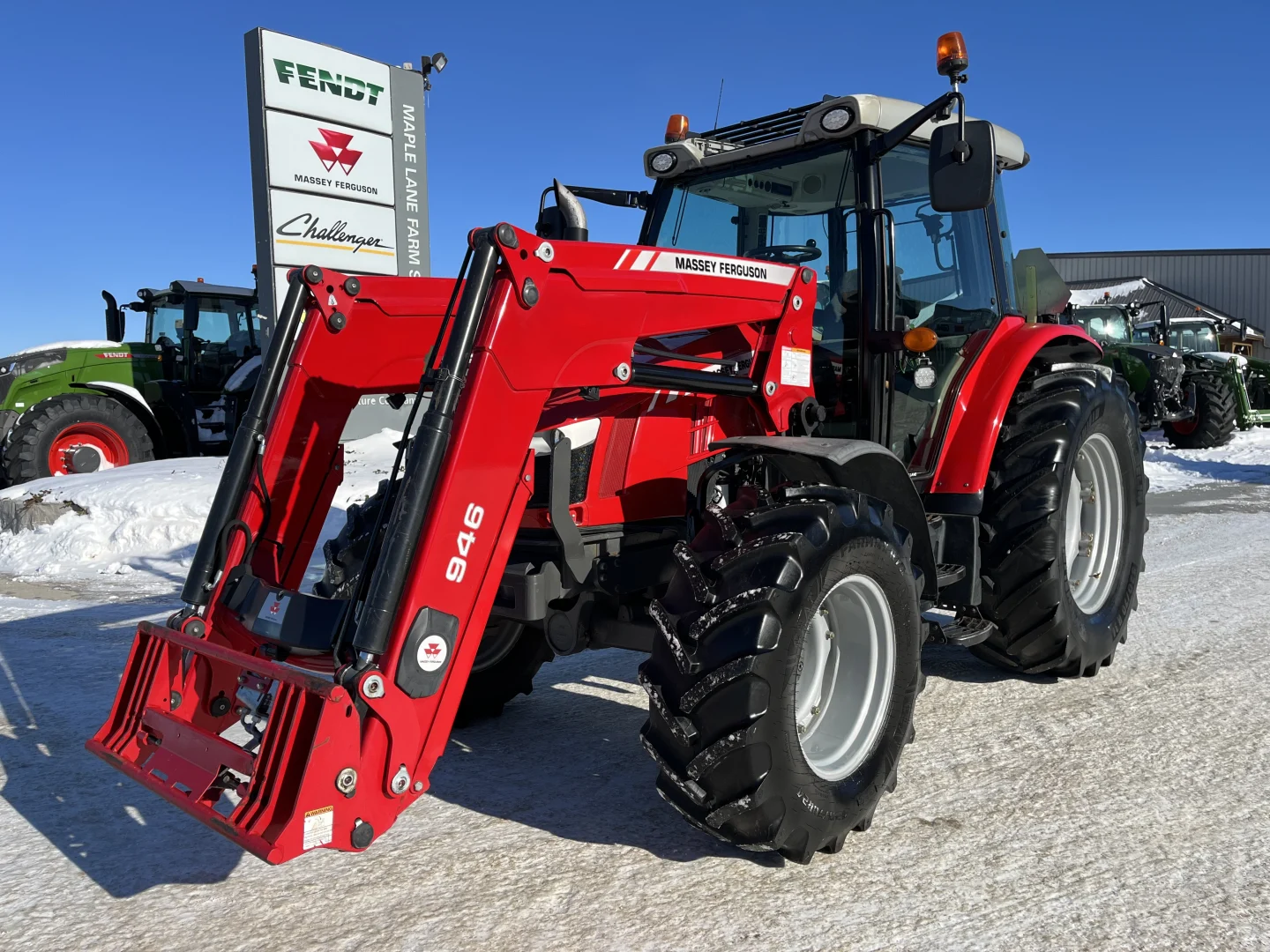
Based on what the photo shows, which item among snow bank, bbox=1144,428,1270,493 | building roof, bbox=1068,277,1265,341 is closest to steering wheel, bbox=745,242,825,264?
snow bank, bbox=1144,428,1270,493

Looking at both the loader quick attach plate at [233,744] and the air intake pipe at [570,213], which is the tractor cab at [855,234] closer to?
the air intake pipe at [570,213]

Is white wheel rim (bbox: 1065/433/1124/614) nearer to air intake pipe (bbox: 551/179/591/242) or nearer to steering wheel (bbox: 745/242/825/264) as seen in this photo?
steering wheel (bbox: 745/242/825/264)

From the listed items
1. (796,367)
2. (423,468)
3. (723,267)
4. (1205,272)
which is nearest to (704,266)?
(723,267)

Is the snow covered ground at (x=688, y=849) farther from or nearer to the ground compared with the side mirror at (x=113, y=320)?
nearer to the ground

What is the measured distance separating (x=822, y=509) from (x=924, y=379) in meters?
1.45

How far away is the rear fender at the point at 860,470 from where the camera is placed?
304 centimetres

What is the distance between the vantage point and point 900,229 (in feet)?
13.1

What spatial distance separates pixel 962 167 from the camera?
338 centimetres

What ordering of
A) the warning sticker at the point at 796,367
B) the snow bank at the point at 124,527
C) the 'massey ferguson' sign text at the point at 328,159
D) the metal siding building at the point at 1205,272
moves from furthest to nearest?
the metal siding building at the point at 1205,272, the 'massey ferguson' sign text at the point at 328,159, the snow bank at the point at 124,527, the warning sticker at the point at 796,367

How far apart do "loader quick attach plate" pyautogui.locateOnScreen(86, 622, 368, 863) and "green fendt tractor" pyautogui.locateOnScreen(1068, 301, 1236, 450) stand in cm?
1484

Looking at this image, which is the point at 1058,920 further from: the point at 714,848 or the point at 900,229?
the point at 900,229

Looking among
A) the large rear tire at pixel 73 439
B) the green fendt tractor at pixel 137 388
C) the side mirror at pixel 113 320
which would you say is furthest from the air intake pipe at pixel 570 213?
the side mirror at pixel 113 320

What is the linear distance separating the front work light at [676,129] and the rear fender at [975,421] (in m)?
1.57

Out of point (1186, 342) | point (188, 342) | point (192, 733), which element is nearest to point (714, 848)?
point (192, 733)
